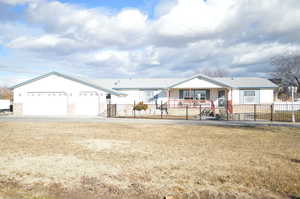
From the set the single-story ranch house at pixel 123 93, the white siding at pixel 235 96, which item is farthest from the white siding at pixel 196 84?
the white siding at pixel 235 96

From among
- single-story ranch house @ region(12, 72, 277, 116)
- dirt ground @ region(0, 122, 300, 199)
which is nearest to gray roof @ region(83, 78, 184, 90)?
single-story ranch house @ region(12, 72, 277, 116)

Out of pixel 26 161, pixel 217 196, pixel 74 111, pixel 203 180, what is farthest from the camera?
pixel 74 111

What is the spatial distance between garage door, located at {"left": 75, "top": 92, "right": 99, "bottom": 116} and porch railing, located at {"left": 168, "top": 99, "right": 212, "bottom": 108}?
967 centimetres

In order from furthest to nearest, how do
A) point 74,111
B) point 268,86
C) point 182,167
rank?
point 268,86 < point 74,111 < point 182,167

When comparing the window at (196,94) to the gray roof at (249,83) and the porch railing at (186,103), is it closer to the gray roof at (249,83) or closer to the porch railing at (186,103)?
the porch railing at (186,103)

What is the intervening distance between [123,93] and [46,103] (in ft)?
30.7

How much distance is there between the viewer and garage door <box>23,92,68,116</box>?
2520 centimetres

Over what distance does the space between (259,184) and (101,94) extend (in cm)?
2203

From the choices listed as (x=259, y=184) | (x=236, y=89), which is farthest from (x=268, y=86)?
(x=259, y=184)

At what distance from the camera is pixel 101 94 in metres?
25.2

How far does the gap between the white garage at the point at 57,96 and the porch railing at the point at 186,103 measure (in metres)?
8.92


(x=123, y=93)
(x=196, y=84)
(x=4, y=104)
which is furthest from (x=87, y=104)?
(x=4, y=104)

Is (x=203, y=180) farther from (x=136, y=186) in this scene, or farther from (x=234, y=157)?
(x=234, y=157)

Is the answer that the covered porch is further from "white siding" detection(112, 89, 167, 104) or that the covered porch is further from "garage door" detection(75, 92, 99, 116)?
"garage door" detection(75, 92, 99, 116)
